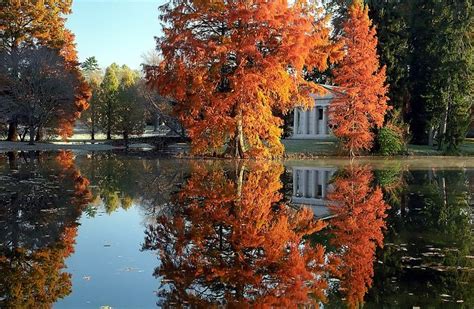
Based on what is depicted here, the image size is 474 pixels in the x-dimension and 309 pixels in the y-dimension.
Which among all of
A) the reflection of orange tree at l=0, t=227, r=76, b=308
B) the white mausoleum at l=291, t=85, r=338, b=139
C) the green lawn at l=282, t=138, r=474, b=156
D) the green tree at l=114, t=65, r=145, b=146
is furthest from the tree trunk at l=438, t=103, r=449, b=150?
the reflection of orange tree at l=0, t=227, r=76, b=308

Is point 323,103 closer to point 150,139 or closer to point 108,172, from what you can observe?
point 150,139

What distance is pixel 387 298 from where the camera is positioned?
656 centimetres

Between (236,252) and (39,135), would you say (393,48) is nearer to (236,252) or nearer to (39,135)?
(39,135)

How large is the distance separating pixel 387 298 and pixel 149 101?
42.9m

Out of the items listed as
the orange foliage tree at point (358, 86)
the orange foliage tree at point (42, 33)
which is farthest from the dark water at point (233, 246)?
the orange foliage tree at point (42, 33)

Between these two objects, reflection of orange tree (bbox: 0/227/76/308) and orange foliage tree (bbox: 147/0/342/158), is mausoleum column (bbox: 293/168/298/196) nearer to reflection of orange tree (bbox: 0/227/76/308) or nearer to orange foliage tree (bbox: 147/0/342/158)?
orange foliage tree (bbox: 147/0/342/158)

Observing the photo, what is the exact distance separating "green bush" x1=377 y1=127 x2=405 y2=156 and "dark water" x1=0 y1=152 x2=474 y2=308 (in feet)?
64.7

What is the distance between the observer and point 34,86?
137 feet

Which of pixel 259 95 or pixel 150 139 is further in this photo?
pixel 150 139

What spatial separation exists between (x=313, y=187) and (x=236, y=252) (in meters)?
10.1

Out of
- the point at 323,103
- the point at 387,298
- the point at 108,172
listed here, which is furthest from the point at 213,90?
the point at 387,298

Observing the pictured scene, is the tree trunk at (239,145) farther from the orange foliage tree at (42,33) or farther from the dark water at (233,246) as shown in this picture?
the orange foliage tree at (42,33)

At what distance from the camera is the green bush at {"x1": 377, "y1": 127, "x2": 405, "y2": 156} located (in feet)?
123

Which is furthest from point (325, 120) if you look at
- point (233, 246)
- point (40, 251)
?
point (40, 251)
